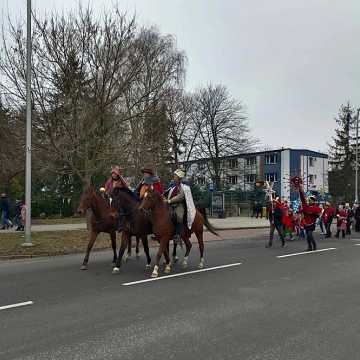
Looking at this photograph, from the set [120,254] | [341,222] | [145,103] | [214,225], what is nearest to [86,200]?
[120,254]

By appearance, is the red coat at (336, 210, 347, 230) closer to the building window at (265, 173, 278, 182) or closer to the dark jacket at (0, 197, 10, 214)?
the dark jacket at (0, 197, 10, 214)

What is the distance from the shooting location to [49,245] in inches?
614

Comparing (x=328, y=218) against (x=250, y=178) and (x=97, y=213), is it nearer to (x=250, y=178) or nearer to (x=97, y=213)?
(x=97, y=213)

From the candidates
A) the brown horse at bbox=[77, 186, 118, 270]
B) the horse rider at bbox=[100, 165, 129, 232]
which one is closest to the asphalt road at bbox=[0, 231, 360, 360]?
the brown horse at bbox=[77, 186, 118, 270]

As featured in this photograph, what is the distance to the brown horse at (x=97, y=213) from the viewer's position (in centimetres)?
1102

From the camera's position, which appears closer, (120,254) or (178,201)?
(120,254)

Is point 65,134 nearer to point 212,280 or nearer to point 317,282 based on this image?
point 212,280

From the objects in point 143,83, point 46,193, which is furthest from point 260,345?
point 46,193

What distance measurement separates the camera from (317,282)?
9398 millimetres

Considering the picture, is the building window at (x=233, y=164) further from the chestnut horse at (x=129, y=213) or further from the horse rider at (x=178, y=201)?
the chestnut horse at (x=129, y=213)

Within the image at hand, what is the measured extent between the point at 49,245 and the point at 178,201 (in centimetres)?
656

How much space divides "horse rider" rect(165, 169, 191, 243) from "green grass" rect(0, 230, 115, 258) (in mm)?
5135

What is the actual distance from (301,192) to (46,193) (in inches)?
1171

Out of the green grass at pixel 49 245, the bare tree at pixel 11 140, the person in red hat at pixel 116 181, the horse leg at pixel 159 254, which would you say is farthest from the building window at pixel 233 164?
the horse leg at pixel 159 254
